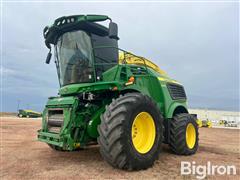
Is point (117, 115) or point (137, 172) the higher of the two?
point (117, 115)

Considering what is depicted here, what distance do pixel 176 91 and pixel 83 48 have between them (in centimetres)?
356

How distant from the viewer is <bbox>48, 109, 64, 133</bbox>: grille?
524 centimetres

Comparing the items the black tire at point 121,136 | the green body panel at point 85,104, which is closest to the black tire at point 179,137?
the green body panel at point 85,104

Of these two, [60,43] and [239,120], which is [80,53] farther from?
[239,120]

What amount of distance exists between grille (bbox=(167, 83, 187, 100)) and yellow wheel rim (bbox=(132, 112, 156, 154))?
232 centimetres

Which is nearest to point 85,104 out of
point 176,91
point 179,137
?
point 179,137

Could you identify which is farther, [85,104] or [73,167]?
[85,104]

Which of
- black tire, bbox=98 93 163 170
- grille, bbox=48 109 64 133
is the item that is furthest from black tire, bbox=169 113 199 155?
grille, bbox=48 109 64 133

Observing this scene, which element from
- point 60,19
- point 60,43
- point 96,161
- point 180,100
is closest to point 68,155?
point 96,161

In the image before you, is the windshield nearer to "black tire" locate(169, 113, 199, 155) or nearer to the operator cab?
the operator cab

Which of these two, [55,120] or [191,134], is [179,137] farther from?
[55,120]

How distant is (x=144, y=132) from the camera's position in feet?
16.6

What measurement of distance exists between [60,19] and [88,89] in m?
1.91

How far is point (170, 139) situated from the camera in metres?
6.48
